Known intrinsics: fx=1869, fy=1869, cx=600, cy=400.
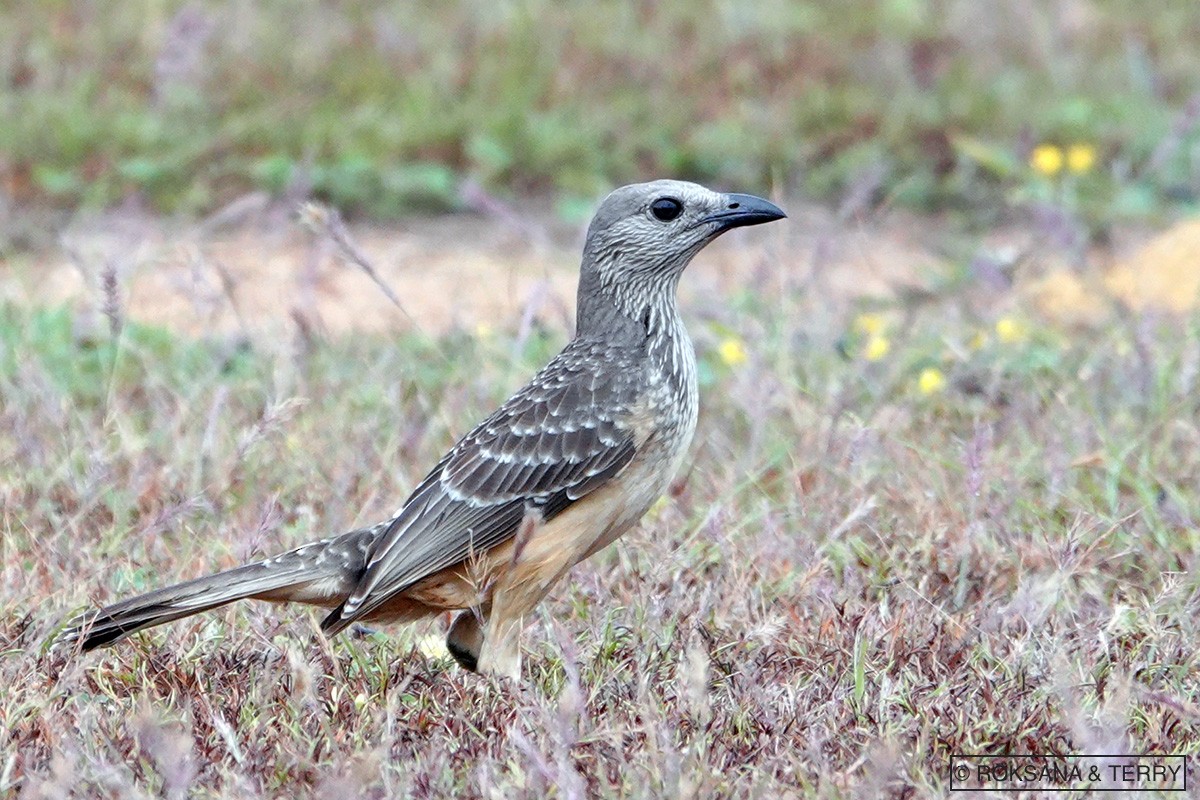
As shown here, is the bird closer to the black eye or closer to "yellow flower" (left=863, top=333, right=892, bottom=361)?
the black eye

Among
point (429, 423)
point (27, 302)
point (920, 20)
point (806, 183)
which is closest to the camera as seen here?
point (429, 423)

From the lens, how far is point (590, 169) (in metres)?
9.22

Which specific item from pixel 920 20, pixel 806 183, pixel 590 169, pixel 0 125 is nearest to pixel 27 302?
pixel 0 125

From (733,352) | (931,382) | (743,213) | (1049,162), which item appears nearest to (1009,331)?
(931,382)

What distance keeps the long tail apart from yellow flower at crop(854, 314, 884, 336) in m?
2.71

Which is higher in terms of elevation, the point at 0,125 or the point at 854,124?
the point at 0,125

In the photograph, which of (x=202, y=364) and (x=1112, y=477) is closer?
(x=1112, y=477)

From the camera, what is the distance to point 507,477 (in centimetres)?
456

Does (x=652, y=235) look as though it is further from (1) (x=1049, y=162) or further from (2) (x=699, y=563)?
(1) (x=1049, y=162)

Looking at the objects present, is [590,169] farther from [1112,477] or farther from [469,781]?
[469,781]

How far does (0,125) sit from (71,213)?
721 millimetres

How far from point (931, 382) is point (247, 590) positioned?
2815 mm

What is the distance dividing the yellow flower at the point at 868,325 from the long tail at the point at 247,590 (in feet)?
8.89

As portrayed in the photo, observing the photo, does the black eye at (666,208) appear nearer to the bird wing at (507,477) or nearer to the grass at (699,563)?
the bird wing at (507,477)
